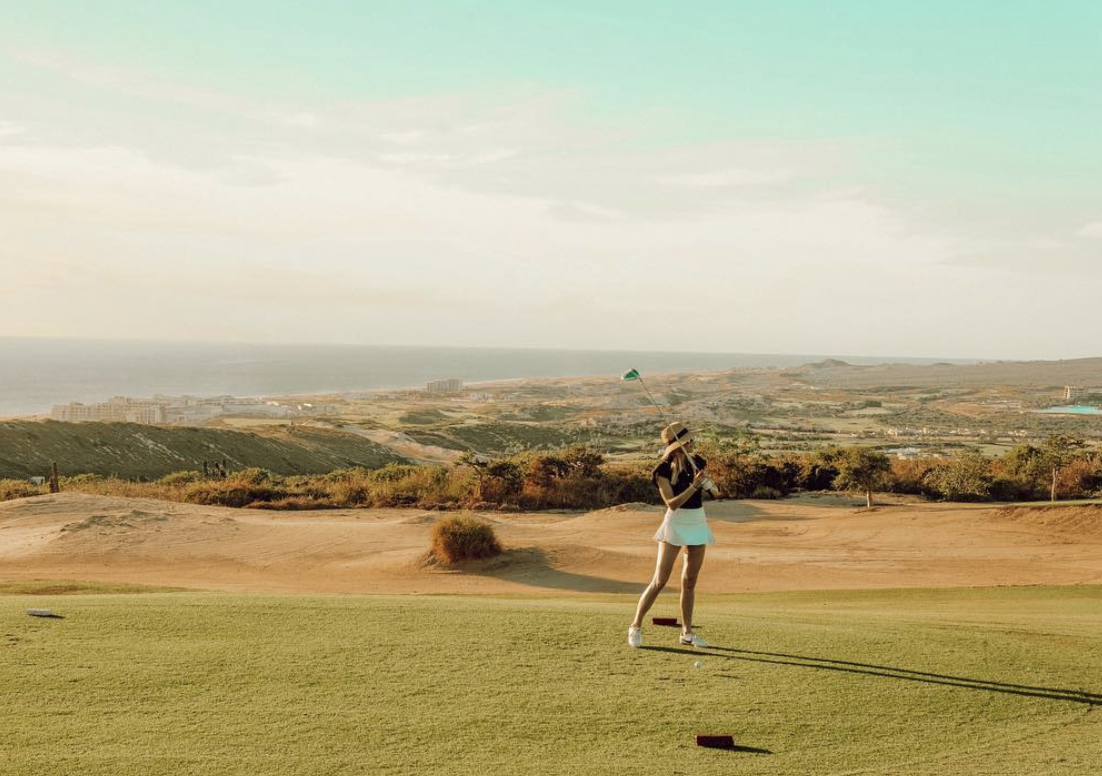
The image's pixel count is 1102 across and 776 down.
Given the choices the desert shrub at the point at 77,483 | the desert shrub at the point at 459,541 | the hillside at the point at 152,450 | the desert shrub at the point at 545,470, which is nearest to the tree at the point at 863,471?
the desert shrub at the point at 545,470

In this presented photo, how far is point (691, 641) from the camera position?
26.1 ft

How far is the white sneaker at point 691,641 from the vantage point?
793cm

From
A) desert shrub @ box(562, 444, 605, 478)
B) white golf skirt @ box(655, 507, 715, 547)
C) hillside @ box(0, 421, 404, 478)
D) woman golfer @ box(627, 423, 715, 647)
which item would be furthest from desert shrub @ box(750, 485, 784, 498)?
hillside @ box(0, 421, 404, 478)

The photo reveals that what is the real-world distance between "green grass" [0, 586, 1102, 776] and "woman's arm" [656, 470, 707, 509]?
1.25m

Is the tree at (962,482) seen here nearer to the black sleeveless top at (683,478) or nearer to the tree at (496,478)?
the tree at (496,478)

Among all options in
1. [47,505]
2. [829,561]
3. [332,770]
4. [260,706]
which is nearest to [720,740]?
[332,770]

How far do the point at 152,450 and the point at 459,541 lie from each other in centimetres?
4199

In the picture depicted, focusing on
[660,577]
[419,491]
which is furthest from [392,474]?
[660,577]

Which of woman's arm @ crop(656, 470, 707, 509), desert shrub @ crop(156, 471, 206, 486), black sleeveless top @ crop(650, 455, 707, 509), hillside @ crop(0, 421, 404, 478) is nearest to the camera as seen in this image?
woman's arm @ crop(656, 470, 707, 509)

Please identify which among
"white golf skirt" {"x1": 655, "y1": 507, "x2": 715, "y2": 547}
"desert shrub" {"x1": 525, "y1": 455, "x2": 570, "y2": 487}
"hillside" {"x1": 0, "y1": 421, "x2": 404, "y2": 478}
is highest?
"white golf skirt" {"x1": 655, "y1": 507, "x2": 715, "y2": 547}

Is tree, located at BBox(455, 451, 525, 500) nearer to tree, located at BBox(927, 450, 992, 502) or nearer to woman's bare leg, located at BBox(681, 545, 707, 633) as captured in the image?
tree, located at BBox(927, 450, 992, 502)

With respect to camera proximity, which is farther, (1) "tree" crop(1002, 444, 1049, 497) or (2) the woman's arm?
(1) "tree" crop(1002, 444, 1049, 497)

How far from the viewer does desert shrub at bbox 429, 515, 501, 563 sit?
20.0 meters

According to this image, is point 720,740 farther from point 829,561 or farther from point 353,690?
point 829,561
